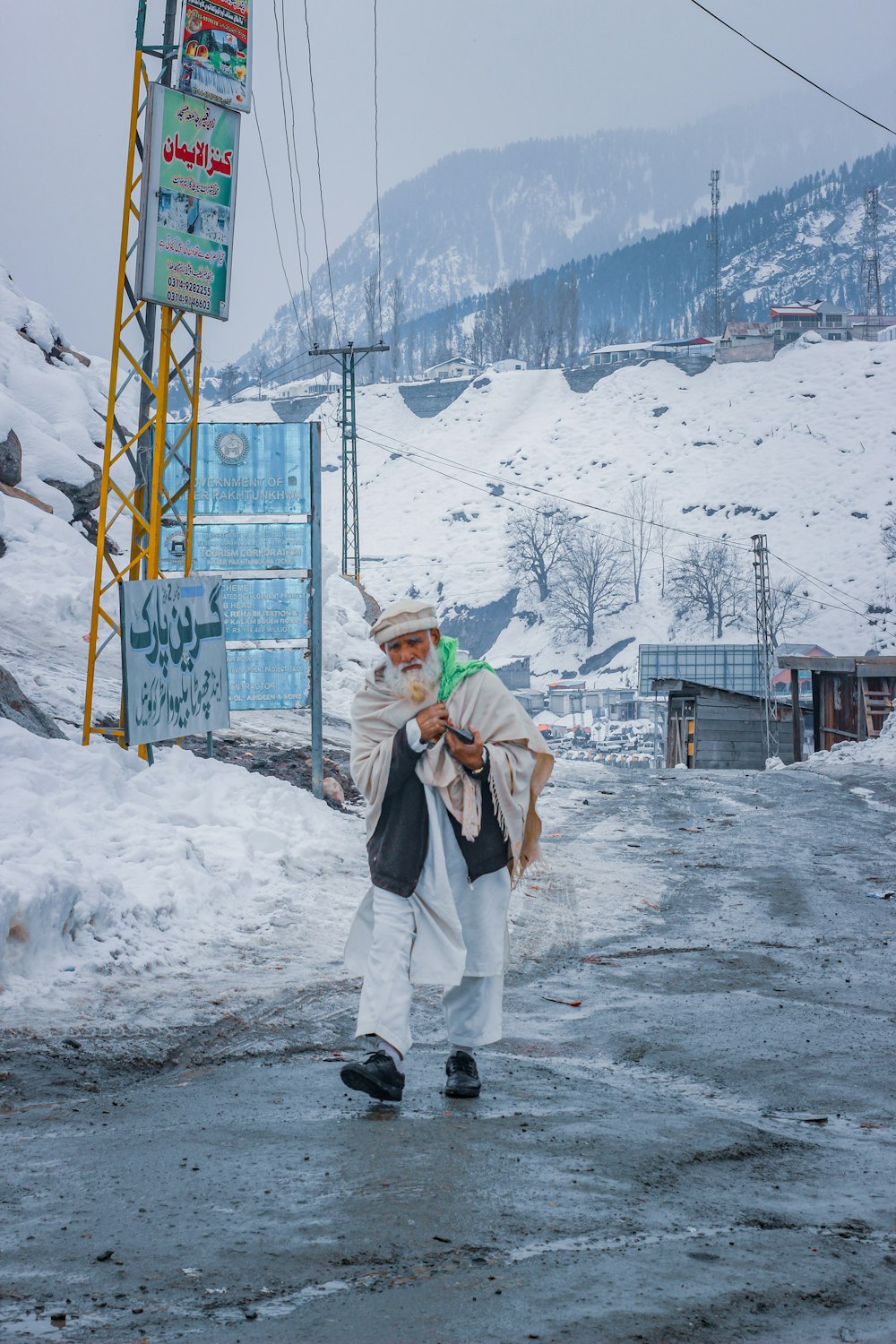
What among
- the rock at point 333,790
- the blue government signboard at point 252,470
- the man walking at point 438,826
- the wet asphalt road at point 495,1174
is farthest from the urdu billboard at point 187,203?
the man walking at point 438,826

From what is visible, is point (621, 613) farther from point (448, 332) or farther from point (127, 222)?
point (448, 332)

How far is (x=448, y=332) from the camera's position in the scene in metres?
163

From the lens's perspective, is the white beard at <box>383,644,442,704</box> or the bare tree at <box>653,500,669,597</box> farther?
the bare tree at <box>653,500,669,597</box>

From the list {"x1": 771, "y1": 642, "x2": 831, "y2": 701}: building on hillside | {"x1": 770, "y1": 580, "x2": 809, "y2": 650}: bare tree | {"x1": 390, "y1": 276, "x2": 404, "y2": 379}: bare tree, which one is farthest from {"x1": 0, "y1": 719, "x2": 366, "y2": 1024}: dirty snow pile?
{"x1": 390, "y1": 276, "x2": 404, "y2": 379}: bare tree

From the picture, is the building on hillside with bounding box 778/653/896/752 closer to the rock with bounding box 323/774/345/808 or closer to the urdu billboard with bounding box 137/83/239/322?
the rock with bounding box 323/774/345/808

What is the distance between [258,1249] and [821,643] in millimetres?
73231

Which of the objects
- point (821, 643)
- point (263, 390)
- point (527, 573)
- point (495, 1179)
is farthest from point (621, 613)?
point (495, 1179)

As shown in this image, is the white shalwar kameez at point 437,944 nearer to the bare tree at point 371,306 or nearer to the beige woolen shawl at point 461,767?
the beige woolen shawl at point 461,767

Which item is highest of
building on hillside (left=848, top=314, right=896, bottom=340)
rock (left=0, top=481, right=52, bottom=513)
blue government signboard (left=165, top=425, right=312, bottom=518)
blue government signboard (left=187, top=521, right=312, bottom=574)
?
building on hillside (left=848, top=314, right=896, bottom=340)

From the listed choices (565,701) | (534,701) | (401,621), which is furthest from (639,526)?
(401,621)

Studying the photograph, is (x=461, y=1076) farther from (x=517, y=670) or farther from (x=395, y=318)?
(x=395, y=318)

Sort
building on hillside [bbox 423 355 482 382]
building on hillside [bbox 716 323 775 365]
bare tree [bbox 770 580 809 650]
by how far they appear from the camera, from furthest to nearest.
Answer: building on hillside [bbox 423 355 482 382]
building on hillside [bbox 716 323 775 365]
bare tree [bbox 770 580 809 650]

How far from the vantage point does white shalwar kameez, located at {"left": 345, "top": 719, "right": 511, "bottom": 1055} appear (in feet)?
14.5

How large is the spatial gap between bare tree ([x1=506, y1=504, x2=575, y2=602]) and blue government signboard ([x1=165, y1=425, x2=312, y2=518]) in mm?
78212
